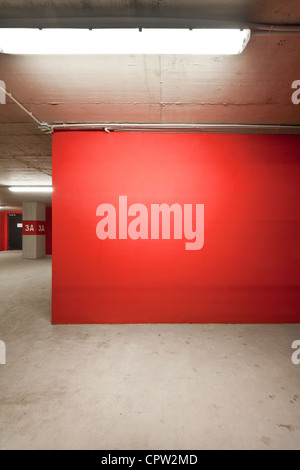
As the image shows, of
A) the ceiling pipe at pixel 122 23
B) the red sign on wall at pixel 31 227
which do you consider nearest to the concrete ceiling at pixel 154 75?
the ceiling pipe at pixel 122 23

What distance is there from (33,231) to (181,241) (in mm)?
10559

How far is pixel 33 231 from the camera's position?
39.4ft

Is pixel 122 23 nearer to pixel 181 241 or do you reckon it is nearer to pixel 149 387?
pixel 181 241

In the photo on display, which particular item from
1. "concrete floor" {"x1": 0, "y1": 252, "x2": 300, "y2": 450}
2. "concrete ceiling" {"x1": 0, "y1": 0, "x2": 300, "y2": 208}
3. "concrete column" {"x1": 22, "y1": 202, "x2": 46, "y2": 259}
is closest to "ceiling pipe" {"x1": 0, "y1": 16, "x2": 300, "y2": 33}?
"concrete ceiling" {"x1": 0, "y1": 0, "x2": 300, "y2": 208}

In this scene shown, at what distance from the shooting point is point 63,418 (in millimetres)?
1731

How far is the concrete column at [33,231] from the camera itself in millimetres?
11930

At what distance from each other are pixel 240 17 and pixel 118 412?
3148mm

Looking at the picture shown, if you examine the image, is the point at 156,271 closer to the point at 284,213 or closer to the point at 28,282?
the point at 284,213

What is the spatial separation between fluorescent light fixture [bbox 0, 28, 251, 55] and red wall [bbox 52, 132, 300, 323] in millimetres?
1589

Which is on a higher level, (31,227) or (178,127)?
(178,127)

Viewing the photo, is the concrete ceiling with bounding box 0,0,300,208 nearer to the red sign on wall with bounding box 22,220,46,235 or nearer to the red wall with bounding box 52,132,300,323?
the red wall with bounding box 52,132,300,323

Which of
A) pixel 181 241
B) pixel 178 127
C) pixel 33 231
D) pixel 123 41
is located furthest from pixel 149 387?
pixel 33 231
